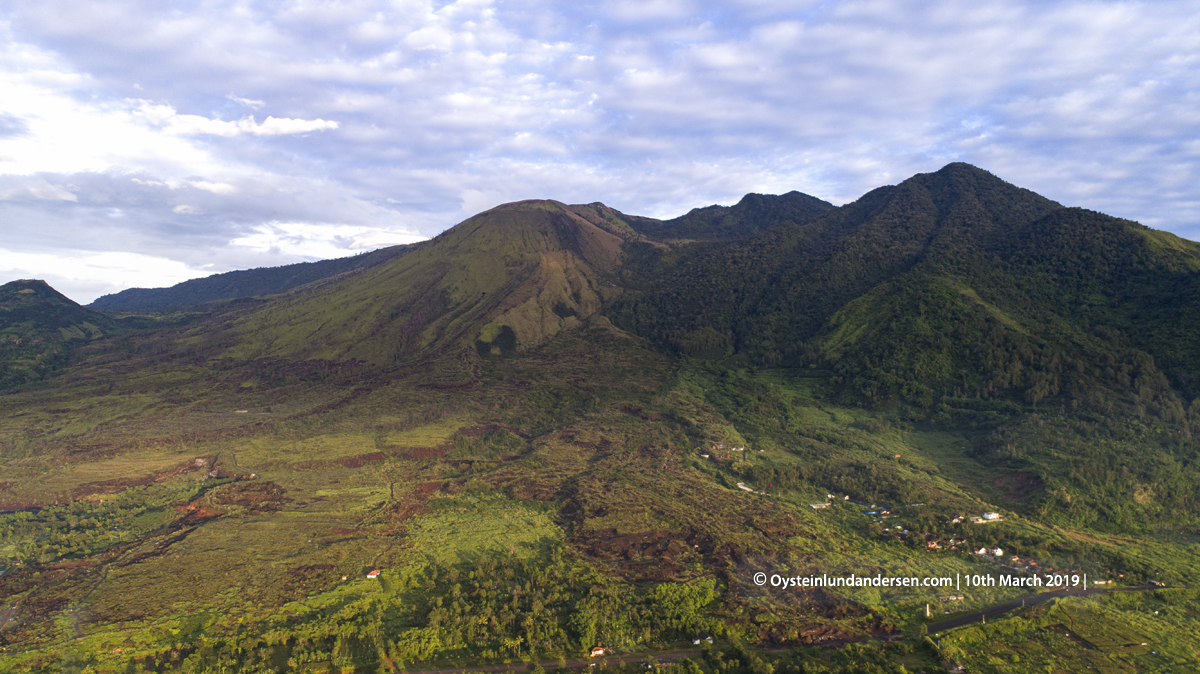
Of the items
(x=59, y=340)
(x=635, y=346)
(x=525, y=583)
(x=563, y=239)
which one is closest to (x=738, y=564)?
(x=525, y=583)

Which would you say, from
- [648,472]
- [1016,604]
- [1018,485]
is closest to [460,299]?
[648,472]

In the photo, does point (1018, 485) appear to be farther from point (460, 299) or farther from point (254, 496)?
point (460, 299)

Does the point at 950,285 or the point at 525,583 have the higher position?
the point at 950,285

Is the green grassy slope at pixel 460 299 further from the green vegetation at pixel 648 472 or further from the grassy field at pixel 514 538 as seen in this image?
the grassy field at pixel 514 538

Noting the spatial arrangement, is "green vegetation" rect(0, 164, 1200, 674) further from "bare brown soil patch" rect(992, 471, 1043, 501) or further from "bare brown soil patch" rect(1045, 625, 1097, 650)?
"bare brown soil patch" rect(992, 471, 1043, 501)

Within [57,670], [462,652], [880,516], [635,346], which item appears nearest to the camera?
[57,670]

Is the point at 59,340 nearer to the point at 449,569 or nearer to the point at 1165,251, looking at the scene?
the point at 449,569

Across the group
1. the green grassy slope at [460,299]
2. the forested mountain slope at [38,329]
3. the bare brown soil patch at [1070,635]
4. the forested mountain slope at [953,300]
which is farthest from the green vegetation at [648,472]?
the forested mountain slope at [38,329]

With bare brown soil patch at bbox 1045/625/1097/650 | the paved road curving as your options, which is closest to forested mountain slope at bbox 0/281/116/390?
the paved road curving

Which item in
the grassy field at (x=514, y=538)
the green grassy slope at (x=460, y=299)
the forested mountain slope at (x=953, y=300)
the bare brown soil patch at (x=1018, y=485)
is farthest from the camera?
the green grassy slope at (x=460, y=299)

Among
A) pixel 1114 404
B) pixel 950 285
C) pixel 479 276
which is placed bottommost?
pixel 1114 404

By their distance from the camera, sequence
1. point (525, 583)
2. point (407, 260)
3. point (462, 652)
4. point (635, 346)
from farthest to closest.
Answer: point (407, 260) < point (635, 346) < point (525, 583) < point (462, 652)
